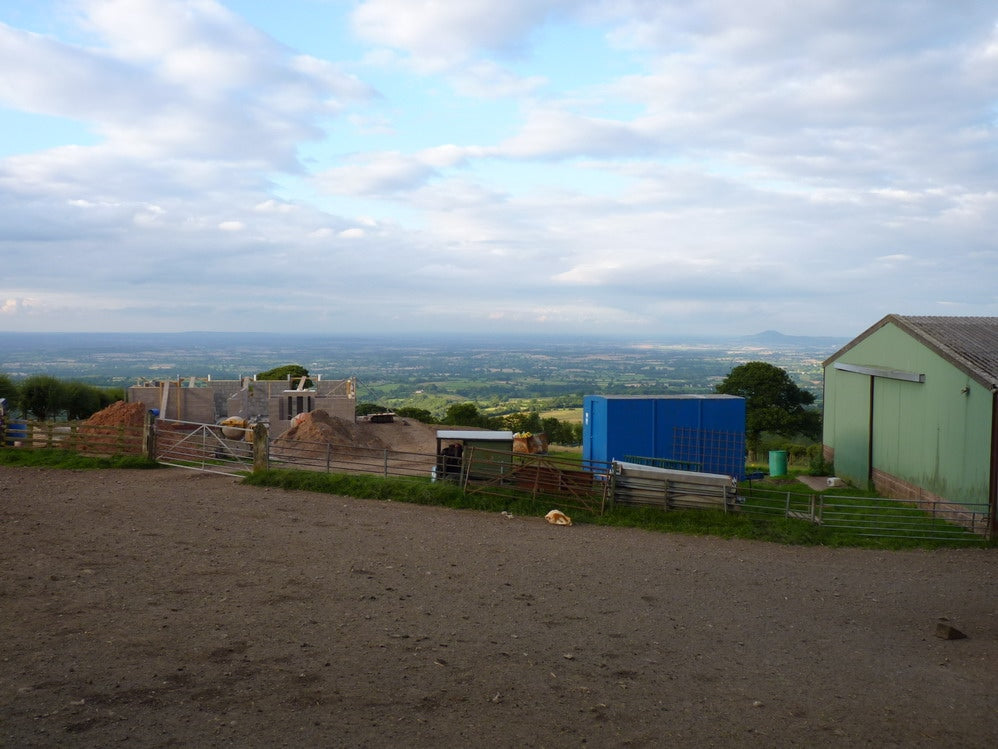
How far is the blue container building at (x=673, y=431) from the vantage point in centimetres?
1917

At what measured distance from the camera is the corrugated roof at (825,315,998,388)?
578 inches

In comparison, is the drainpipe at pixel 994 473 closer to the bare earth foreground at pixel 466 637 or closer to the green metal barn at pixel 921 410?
the green metal barn at pixel 921 410

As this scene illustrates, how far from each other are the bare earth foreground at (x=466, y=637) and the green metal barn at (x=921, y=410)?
2307 mm

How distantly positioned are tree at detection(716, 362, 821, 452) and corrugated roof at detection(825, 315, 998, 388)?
22886 millimetres

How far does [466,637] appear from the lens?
794 cm

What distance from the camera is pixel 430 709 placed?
6.11 m

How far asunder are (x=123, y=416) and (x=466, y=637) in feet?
65.4

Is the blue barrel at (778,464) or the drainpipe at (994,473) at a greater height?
the drainpipe at (994,473)

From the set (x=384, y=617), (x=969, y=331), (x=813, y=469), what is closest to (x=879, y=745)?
(x=384, y=617)

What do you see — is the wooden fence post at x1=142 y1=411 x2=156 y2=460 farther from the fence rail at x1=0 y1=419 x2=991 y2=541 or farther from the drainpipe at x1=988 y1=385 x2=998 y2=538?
the drainpipe at x1=988 y1=385 x2=998 y2=538

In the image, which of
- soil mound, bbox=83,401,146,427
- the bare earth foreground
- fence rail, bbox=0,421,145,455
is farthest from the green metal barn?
soil mound, bbox=83,401,146,427

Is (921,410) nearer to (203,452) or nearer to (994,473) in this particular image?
(994,473)

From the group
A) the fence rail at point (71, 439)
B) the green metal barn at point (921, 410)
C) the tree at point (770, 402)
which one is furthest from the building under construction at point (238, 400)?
the tree at point (770, 402)

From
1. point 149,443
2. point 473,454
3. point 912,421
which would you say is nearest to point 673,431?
point 912,421
